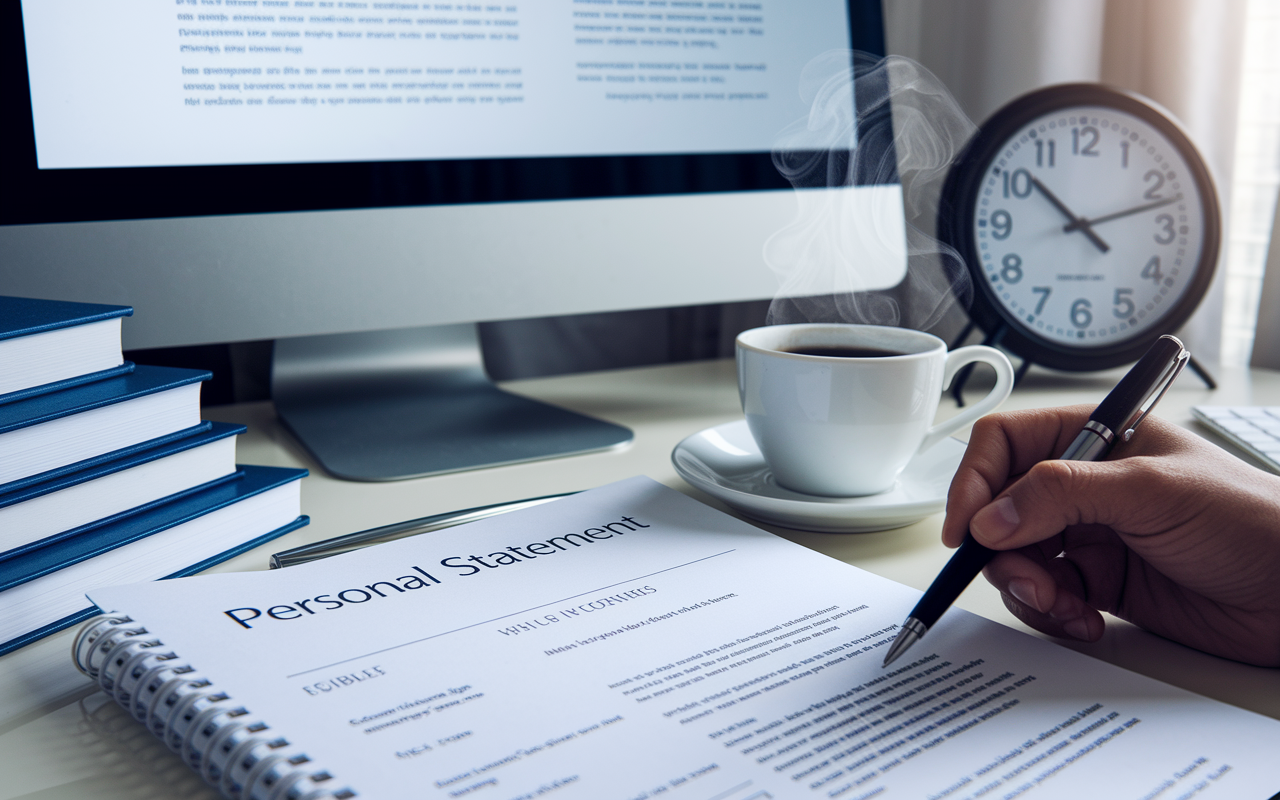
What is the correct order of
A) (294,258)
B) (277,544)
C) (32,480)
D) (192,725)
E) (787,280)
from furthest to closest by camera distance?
(787,280)
(294,258)
(277,544)
(32,480)
(192,725)

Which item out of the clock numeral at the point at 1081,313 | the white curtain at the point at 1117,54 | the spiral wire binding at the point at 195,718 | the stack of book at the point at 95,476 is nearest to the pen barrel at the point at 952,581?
the spiral wire binding at the point at 195,718

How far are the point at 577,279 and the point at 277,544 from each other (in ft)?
1.05

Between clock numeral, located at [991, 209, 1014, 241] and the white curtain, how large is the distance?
0.27 m

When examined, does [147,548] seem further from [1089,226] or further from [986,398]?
[1089,226]

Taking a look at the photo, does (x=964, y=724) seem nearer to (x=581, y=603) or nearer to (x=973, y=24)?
(x=581, y=603)

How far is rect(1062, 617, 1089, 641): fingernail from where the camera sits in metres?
0.37

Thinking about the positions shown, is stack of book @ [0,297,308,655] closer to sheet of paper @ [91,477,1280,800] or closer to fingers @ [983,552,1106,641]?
sheet of paper @ [91,477,1280,800]

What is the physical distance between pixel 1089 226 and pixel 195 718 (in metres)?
0.85

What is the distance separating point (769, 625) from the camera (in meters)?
0.36

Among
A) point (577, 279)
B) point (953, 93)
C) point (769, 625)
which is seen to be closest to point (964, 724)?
point (769, 625)

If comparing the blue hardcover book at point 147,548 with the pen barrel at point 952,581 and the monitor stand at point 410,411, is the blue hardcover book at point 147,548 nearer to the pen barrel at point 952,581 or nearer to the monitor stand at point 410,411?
the monitor stand at point 410,411

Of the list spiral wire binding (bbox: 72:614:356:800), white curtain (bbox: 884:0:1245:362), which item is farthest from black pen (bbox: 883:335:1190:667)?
white curtain (bbox: 884:0:1245:362)

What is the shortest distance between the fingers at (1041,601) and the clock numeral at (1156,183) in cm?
62

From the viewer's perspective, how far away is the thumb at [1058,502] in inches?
14.3
